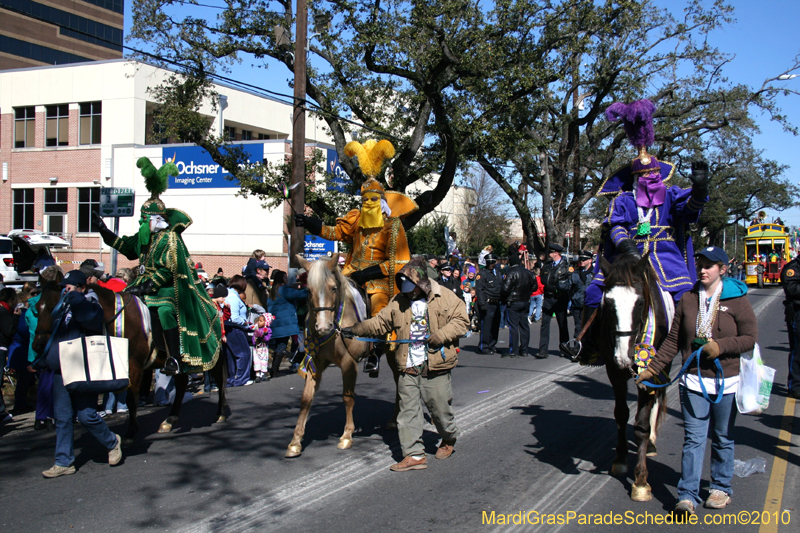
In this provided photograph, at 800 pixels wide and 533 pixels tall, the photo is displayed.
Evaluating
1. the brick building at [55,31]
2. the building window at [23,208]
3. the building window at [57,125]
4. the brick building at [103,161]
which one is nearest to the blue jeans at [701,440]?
the brick building at [103,161]

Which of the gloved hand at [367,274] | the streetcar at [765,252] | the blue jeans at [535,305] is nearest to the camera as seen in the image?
the gloved hand at [367,274]

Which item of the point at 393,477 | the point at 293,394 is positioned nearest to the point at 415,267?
the point at 393,477

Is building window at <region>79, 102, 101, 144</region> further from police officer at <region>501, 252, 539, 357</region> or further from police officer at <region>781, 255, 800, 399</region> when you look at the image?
police officer at <region>781, 255, 800, 399</region>

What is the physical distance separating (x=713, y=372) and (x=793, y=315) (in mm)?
6670

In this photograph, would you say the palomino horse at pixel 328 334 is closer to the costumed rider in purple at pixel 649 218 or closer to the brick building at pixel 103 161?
the costumed rider in purple at pixel 649 218

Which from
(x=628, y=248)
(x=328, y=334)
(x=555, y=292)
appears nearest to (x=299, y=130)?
(x=555, y=292)

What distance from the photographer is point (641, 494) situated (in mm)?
5168

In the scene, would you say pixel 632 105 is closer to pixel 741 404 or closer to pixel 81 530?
pixel 741 404

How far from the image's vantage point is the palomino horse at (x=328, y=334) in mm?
6285

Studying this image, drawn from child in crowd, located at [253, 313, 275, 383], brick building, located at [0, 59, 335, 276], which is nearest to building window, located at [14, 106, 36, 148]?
brick building, located at [0, 59, 335, 276]

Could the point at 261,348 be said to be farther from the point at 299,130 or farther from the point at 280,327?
the point at 299,130

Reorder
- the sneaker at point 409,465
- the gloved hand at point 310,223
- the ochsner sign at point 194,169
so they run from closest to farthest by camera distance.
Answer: the sneaker at point 409,465 < the gloved hand at point 310,223 < the ochsner sign at point 194,169

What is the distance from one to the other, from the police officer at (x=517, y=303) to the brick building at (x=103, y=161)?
22103 mm

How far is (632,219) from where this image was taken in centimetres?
641
